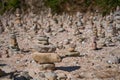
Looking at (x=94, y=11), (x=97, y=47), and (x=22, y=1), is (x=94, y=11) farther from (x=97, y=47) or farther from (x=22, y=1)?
(x=97, y=47)

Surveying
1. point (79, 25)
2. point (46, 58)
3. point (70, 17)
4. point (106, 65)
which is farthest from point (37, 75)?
point (70, 17)

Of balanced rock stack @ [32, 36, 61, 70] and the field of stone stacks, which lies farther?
balanced rock stack @ [32, 36, 61, 70]

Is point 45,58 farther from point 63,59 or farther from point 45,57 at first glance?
point 63,59

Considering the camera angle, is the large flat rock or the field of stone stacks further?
the large flat rock

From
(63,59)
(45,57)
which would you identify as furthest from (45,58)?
(63,59)

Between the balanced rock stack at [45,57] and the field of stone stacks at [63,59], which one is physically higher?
the balanced rock stack at [45,57]

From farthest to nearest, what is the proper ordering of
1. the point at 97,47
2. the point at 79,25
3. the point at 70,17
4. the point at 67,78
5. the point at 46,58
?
the point at 70,17
the point at 79,25
the point at 97,47
the point at 46,58
the point at 67,78

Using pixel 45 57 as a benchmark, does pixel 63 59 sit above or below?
below

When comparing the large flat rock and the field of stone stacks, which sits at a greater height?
the large flat rock

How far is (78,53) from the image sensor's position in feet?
46.4

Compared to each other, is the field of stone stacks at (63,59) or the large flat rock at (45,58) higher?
the large flat rock at (45,58)

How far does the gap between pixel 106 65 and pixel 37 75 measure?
93.7 inches

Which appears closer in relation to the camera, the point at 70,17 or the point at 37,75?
the point at 37,75

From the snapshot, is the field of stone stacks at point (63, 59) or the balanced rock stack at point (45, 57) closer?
the field of stone stacks at point (63, 59)
